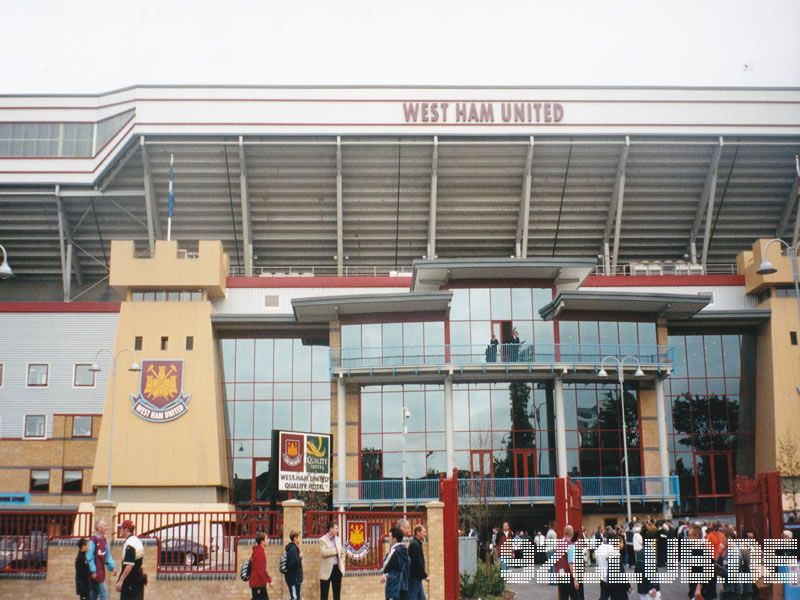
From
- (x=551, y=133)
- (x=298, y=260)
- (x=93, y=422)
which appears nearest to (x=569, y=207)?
(x=551, y=133)

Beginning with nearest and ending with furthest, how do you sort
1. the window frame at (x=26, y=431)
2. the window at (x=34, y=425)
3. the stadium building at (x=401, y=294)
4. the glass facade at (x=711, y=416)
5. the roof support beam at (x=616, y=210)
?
the stadium building at (x=401, y=294), the glass facade at (x=711, y=416), the window frame at (x=26, y=431), the window at (x=34, y=425), the roof support beam at (x=616, y=210)

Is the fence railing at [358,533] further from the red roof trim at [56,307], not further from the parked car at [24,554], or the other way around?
the red roof trim at [56,307]

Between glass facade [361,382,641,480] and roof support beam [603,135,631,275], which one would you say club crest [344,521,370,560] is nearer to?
glass facade [361,382,641,480]

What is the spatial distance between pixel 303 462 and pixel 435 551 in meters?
5.15

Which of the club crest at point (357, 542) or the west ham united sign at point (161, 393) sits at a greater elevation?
the west ham united sign at point (161, 393)

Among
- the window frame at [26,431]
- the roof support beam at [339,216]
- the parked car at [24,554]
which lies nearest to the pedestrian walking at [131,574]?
the parked car at [24,554]

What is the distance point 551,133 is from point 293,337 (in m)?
17.4

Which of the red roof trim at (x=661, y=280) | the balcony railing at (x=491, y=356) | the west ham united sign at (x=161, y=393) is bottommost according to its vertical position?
the west ham united sign at (x=161, y=393)

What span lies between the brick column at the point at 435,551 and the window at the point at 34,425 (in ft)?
103

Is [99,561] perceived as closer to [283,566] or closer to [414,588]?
[283,566]

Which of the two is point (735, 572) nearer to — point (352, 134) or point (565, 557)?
point (565, 557)

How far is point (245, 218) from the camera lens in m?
52.0

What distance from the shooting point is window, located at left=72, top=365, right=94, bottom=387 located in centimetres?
4750

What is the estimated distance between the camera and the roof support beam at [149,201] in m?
50.6
